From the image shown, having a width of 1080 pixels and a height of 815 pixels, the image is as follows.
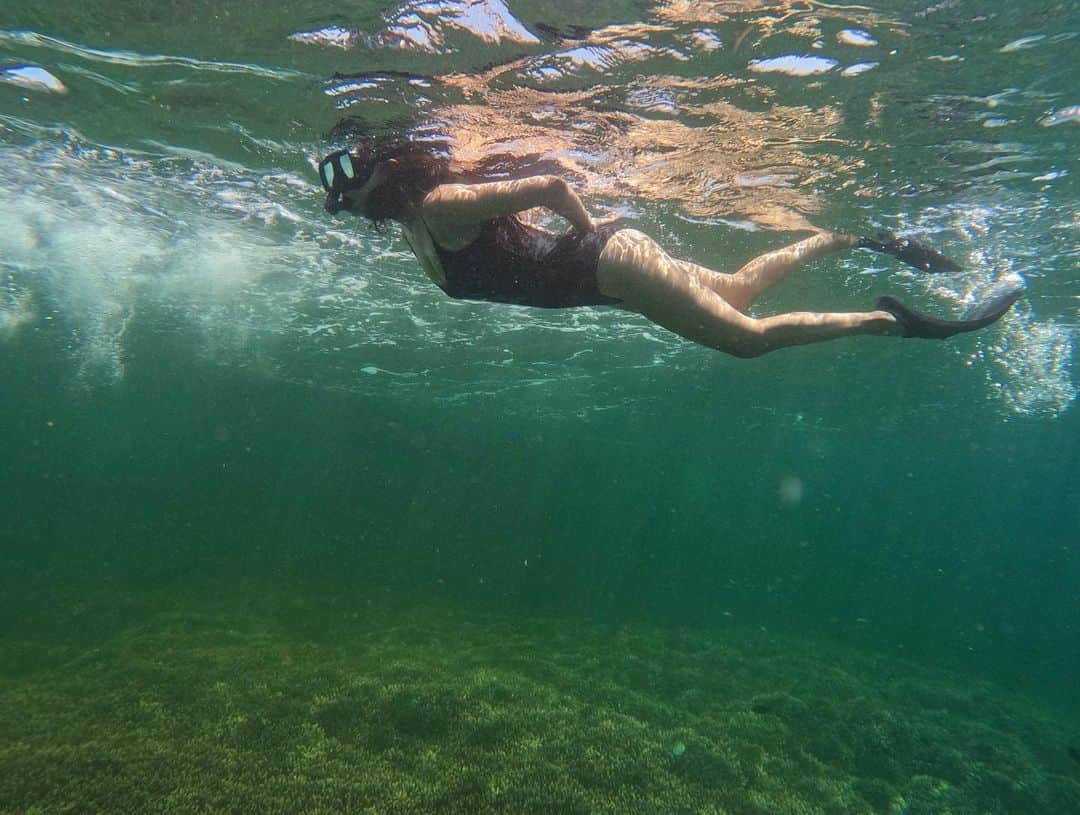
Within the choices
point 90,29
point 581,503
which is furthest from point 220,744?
point 581,503

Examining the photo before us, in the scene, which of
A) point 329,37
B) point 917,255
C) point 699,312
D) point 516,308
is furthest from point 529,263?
point 516,308

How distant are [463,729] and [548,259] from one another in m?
8.30

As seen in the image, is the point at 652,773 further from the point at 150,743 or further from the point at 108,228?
the point at 108,228

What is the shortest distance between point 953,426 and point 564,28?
42009 millimetres

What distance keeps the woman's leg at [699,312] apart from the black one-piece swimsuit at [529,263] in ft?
0.57

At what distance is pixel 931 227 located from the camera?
507 inches

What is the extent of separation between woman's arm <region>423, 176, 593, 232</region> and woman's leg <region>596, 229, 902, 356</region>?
68cm

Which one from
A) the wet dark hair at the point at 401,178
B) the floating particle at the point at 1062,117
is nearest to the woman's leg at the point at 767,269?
the wet dark hair at the point at 401,178

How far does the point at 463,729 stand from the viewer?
9906 mm

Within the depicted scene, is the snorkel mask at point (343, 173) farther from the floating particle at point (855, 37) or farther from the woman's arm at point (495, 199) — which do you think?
the floating particle at point (855, 37)

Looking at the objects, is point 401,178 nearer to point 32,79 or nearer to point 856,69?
point 856,69

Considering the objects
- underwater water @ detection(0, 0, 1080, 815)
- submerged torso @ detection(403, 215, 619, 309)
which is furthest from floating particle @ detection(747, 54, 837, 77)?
submerged torso @ detection(403, 215, 619, 309)

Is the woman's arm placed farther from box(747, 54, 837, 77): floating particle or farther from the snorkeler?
box(747, 54, 837, 77): floating particle

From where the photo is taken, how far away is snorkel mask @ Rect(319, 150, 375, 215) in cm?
546
